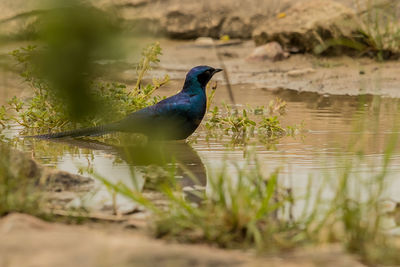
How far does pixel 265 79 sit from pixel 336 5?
187 centimetres

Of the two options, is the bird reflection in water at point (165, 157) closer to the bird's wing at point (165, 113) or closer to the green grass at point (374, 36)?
the bird's wing at point (165, 113)

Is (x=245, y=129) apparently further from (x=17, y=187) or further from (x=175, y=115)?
(x=17, y=187)

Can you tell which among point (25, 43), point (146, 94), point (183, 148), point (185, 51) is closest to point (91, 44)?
point (25, 43)

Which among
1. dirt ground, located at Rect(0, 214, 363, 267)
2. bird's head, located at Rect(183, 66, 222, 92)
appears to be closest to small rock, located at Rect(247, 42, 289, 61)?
bird's head, located at Rect(183, 66, 222, 92)

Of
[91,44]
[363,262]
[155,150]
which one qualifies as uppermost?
[91,44]

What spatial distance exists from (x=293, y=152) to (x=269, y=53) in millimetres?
5203

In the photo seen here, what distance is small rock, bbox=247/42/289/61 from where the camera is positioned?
10.6m

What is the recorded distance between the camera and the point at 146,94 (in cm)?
662

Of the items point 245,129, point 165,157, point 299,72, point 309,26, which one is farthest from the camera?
point 309,26

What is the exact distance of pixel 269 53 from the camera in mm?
10586

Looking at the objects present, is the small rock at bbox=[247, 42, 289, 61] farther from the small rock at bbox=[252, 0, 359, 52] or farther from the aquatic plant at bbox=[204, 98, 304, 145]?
the aquatic plant at bbox=[204, 98, 304, 145]

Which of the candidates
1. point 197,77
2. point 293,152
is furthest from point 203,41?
point 293,152

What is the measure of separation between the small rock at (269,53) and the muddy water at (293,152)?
2643 millimetres

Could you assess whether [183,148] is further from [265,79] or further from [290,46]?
[290,46]
